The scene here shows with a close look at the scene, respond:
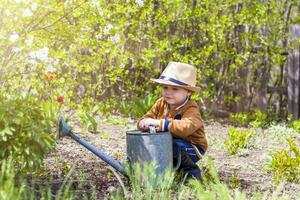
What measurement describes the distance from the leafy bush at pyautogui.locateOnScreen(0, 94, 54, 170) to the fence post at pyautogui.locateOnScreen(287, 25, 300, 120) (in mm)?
6122

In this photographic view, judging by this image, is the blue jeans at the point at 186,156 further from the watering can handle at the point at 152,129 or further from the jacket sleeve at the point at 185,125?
the watering can handle at the point at 152,129

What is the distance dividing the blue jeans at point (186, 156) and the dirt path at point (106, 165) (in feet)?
1.22

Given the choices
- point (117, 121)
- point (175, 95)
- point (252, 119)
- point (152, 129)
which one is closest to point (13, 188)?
point (152, 129)

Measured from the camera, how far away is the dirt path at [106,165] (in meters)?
3.70

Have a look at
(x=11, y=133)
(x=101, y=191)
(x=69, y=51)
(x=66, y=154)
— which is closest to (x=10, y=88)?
(x=69, y=51)

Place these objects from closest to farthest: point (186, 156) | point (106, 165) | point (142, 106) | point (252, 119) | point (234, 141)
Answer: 1. point (186, 156)
2. point (106, 165)
3. point (234, 141)
4. point (142, 106)
5. point (252, 119)

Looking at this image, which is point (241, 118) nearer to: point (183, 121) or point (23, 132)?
point (183, 121)

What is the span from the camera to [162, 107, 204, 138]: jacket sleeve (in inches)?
143

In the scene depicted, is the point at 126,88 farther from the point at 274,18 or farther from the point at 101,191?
the point at 101,191

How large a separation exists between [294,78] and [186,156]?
5.25m

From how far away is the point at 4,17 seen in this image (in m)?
4.13

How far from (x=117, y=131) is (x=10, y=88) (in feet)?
4.06

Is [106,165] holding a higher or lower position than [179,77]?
lower

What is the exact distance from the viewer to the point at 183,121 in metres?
3.67
